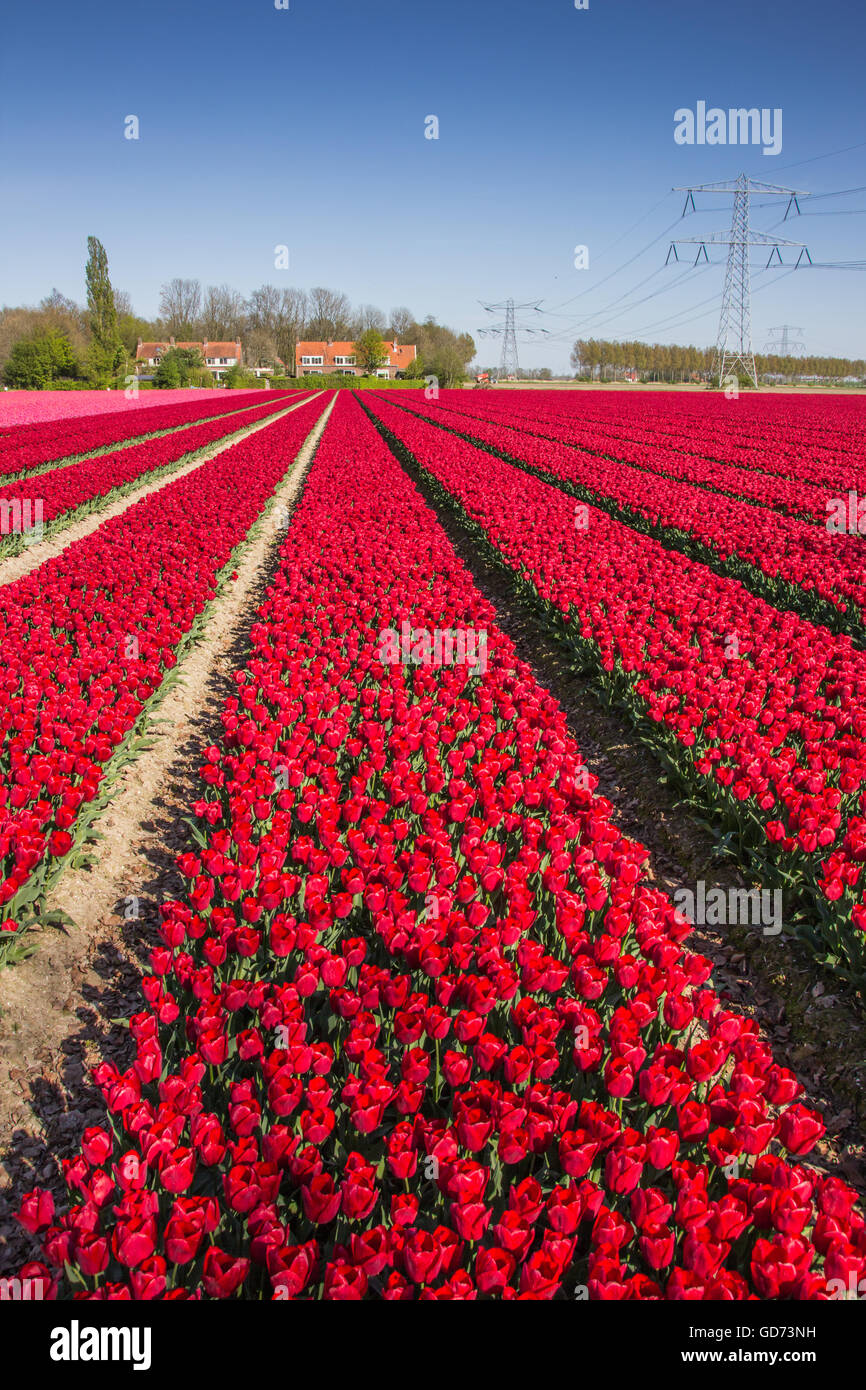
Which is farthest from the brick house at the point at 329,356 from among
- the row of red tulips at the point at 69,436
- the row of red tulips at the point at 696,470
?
the row of red tulips at the point at 696,470

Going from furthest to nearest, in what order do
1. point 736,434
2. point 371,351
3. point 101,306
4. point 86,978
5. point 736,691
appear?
1. point 371,351
2. point 101,306
3. point 736,434
4. point 736,691
5. point 86,978

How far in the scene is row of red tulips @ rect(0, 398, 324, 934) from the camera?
14.3 feet

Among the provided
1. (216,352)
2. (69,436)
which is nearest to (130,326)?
(216,352)

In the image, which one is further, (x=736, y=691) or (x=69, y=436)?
(x=69, y=436)

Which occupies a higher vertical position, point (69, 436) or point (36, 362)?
point (36, 362)

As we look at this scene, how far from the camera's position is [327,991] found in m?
3.39

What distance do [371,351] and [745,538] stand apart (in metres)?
107

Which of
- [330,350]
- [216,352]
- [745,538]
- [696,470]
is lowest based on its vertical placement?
[745,538]

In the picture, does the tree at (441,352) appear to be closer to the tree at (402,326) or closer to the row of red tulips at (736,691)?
the tree at (402,326)

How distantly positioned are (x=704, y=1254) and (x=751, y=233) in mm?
75842

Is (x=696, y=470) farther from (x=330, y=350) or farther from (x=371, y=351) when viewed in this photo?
(x=330, y=350)

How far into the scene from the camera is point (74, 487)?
16188mm

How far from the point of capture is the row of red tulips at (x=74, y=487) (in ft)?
47.0

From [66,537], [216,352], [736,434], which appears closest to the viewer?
[66,537]
